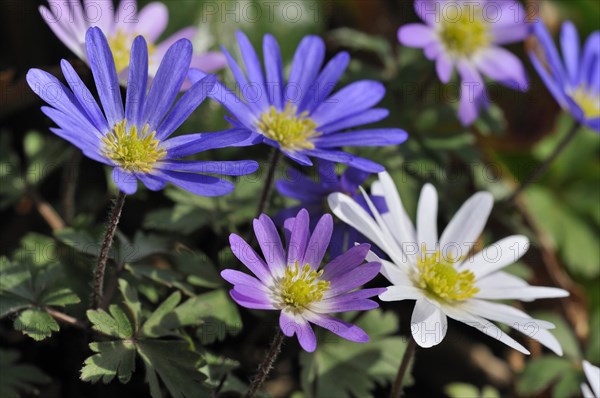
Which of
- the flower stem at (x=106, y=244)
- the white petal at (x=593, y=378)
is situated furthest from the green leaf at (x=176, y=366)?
the white petal at (x=593, y=378)

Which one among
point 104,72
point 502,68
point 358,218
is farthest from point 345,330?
point 502,68

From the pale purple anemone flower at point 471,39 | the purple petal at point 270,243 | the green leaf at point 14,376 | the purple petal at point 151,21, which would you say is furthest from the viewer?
the pale purple anemone flower at point 471,39

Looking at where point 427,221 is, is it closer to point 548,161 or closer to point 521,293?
point 521,293

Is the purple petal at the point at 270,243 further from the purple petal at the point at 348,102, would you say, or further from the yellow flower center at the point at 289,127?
the purple petal at the point at 348,102

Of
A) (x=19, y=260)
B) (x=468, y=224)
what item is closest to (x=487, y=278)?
(x=468, y=224)

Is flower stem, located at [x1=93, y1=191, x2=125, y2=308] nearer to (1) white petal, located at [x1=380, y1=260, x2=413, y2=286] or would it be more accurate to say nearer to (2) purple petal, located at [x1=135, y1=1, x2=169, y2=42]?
(1) white petal, located at [x1=380, y1=260, x2=413, y2=286]

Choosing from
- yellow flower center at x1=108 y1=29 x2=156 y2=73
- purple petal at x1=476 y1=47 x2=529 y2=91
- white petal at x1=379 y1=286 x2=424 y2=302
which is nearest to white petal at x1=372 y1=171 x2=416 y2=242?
white petal at x1=379 y1=286 x2=424 y2=302
